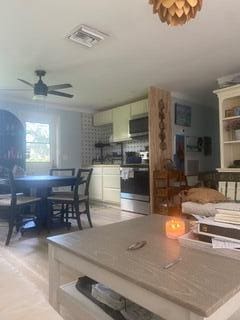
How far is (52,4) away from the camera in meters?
2.08

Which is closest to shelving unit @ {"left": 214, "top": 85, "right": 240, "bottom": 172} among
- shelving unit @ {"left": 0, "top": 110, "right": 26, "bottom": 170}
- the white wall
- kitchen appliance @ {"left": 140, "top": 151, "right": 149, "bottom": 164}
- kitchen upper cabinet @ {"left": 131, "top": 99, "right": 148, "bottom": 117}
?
the white wall

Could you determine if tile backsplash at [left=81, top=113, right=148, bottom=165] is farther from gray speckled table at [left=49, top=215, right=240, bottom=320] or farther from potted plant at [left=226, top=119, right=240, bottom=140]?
gray speckled table at [left=49, top=215, right=240, bottom=320]

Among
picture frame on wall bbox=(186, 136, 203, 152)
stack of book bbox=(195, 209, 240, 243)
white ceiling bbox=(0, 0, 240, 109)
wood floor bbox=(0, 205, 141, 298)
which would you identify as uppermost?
white ceiling bbox=(0, 0, 240, 109)

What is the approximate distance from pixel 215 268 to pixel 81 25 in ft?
7.53

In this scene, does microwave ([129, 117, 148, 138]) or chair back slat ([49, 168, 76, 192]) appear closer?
chair back slat ([49, 168, 76, 192])

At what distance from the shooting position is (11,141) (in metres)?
4.88

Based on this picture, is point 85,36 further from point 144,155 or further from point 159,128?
point 144,155

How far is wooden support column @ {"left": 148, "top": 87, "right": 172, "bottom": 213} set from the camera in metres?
4.28

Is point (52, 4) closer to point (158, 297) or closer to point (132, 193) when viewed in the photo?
point (158, 297)

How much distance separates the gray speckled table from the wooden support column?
2815 mm

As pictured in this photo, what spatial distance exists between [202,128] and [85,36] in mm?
3569

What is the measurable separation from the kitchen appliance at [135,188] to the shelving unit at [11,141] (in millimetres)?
2032

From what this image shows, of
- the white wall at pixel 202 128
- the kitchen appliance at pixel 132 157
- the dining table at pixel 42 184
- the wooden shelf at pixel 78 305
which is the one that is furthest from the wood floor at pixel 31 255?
the white wall at pixel 202 128

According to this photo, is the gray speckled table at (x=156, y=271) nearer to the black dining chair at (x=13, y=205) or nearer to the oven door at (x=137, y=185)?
the black dining chair at (x=13, y=205)
